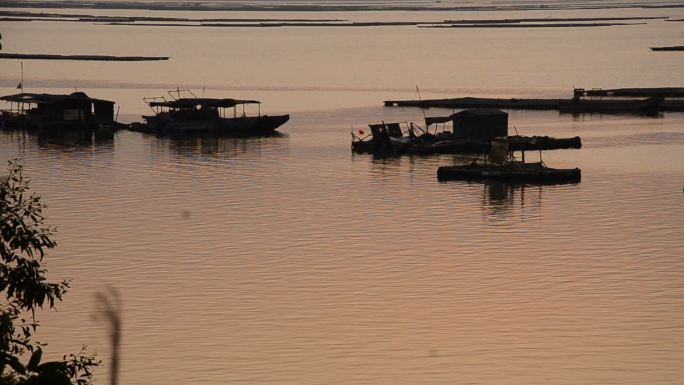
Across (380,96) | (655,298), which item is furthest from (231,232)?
(380,96)

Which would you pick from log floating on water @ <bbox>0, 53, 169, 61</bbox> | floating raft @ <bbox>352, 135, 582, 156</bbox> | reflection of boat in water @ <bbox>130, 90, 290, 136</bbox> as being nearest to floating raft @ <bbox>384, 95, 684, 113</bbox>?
reflection of boat in water @ <bbox>130, 90, 290, 136</bbox>

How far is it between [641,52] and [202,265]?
495 feet

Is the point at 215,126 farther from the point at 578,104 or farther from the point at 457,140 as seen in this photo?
the point at 578,104

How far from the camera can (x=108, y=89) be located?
131375 mm

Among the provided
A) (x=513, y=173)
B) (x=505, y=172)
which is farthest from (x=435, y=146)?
(x=513, y=173)

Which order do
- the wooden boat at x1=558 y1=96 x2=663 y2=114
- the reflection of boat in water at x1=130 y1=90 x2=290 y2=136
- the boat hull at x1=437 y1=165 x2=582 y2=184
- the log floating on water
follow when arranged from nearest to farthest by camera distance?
the boat hull at x1=437 y1=165 x2=582 y2=184
the reflection of boat in water at x1=130 y1=90 x2=290 y2=136
the wooden boat at x1=558 y1=96 x2=663 y2=114
the log floating on water

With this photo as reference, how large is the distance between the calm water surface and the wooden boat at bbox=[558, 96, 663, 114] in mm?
9103

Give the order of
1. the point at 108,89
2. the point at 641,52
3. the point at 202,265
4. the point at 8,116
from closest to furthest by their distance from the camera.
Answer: the point at 202,265, the point at 8,116, the point at 108,89, the point at 641,52

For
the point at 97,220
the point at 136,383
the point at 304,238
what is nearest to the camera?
the point at 136,383

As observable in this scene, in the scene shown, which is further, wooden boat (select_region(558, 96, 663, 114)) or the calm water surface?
wooden boat (select_region(558, 96, 663, 114))

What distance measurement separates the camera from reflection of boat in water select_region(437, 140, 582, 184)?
66.7 meters

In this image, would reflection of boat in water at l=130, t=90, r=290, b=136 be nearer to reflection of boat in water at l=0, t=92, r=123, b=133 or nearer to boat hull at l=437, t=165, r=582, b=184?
reflection of boat in water at l=0, t=92, r=123, b=133

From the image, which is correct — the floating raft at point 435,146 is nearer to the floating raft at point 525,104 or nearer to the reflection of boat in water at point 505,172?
the reflection of boat in water at point 505,172

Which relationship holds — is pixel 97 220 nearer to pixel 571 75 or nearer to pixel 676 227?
pixel 676 227
